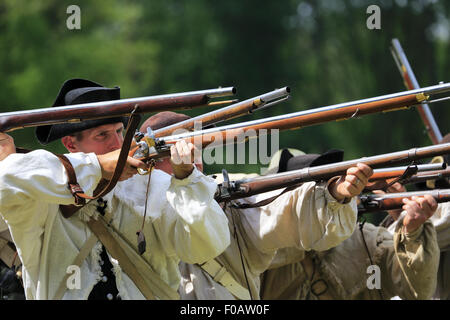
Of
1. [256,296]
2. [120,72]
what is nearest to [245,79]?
[120,72]

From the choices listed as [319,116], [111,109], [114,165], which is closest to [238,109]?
[319,116]

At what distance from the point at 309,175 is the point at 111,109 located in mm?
1353

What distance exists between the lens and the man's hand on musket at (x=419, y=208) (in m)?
5.79

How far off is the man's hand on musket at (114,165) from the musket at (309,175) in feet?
3.25

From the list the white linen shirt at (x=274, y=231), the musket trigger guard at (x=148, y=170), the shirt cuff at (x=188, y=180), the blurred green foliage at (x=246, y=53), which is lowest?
the white linen shirt at (x=274, y=231)

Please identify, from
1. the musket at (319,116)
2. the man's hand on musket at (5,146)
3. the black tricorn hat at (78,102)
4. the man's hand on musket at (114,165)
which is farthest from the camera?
the black tricorn hat at (78,102)

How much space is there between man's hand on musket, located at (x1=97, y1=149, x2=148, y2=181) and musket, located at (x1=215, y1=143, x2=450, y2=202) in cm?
99

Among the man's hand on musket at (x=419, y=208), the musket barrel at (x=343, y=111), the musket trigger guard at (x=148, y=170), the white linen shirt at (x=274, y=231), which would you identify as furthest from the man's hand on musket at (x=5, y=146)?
the man's hand on musket at (x=419, y=208)

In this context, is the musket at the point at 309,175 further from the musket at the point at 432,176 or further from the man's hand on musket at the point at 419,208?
the man's hand on musket at the point at 419,208

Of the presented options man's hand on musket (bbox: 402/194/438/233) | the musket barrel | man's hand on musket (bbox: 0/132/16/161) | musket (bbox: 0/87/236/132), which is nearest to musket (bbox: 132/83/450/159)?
the musket barrel

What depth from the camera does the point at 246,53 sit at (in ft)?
84.3

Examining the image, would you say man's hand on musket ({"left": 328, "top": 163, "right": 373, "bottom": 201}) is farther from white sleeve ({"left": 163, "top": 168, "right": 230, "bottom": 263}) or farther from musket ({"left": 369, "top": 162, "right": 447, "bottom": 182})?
white sleeve ({"left": 163, "top": 168, "right": 230, "bottom": 263})

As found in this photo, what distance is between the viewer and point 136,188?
470 cm

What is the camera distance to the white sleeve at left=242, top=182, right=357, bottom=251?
4980 mm
